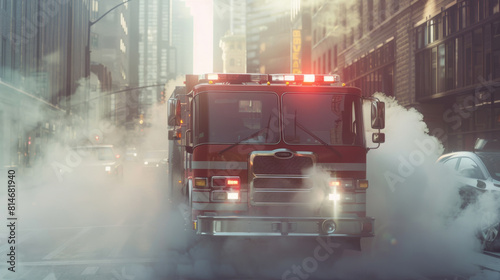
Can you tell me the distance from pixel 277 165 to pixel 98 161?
16.4 metres

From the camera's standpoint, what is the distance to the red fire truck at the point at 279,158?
26.8 ft

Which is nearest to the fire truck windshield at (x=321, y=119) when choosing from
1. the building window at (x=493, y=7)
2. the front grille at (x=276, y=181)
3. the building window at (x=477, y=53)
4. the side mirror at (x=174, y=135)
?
the front grille at (x=276, y=181)

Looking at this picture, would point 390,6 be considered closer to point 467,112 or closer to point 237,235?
point 467,112

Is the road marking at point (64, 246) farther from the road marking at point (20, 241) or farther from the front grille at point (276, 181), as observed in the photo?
the front grille at point (276, 181)

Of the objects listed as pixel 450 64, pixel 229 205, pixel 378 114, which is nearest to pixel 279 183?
pixel 229 205

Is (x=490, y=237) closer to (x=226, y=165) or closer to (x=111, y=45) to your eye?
(x=226, y=165)

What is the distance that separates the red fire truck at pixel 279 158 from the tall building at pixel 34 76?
2485cm

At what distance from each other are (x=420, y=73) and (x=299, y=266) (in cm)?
1938

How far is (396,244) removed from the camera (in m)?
10.1

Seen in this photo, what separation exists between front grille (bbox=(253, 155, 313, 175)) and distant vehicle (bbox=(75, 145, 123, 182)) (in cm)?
1591

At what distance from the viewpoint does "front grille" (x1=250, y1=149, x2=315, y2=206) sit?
27.2 feet

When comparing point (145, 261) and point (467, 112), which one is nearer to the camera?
point (145, 261)

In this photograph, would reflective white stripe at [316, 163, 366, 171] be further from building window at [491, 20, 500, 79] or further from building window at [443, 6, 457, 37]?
building window at [443, 6, 457, 37]

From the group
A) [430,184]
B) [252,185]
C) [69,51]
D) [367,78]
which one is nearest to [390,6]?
[367,78]
